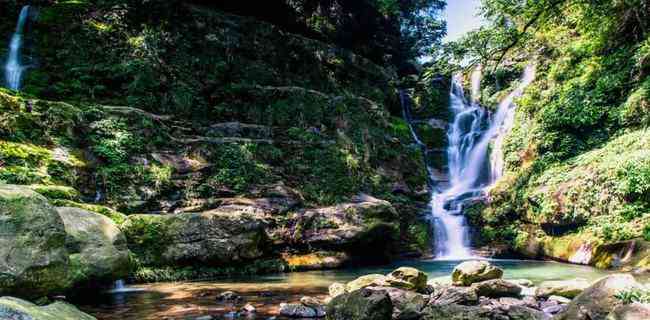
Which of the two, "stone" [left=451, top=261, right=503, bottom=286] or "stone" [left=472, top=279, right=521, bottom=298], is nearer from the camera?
"stone" [left=472, top=279, right=521, bottom=298]

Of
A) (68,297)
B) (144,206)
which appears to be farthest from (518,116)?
(68,297)

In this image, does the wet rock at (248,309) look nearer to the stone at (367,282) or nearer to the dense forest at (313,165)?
the dense forest at (313,165)

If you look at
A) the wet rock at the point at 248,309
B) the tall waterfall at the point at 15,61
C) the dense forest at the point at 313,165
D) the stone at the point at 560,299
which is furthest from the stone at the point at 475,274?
the tall waterfall at the point at 15,61

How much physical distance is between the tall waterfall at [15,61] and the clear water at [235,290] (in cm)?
1021

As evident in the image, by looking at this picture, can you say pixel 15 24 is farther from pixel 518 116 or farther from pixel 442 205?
pixel 518 116

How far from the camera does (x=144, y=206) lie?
486 inches

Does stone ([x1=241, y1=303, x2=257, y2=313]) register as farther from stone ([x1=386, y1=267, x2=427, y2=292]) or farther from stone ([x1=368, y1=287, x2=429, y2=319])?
stone ([x1=386, y1=267, x2=427, y2=292])

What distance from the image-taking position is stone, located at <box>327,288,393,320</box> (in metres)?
5.59

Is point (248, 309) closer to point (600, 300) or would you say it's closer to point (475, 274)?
point (475, 274)

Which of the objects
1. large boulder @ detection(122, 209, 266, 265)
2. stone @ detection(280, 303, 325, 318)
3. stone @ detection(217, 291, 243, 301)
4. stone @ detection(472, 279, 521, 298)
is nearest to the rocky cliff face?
large boulder @ detection(122, 209, 266, 265)

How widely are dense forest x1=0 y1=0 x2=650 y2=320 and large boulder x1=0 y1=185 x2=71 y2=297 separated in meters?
0.02

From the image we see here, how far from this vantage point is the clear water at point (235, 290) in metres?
6.68

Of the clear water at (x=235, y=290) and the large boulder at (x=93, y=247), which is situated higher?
the large boulder at (x=93, y=247)

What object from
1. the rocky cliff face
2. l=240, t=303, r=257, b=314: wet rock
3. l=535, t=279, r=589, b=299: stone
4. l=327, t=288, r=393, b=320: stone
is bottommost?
l=535, t=279, r=589, b=299: stone
